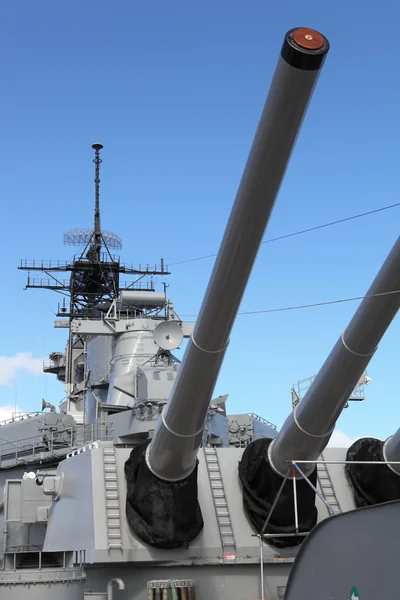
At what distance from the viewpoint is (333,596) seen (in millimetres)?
4285

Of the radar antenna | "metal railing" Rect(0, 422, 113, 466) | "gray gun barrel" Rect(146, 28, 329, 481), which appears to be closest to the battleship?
"gray gun barrel" Rect(146, 28, 329, 481)

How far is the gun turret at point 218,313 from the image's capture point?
470 cm

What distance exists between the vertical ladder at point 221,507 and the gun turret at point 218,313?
401 mm

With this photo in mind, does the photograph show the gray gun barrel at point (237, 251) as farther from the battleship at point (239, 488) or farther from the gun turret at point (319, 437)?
the gun turret at point (319, 437)

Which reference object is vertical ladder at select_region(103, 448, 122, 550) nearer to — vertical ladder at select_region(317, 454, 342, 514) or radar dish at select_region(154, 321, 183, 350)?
vertical ladder at select_region(317, 454, 342, 514)

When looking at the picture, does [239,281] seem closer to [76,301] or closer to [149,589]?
[149,589]

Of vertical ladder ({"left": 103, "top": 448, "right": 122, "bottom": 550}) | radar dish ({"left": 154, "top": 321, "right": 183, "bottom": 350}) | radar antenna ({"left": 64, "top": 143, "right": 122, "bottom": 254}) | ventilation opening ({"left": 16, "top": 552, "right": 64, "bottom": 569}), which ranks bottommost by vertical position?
vertical ladder ({"left": 103, "top": 448, "right": 122, "bottom": 550})

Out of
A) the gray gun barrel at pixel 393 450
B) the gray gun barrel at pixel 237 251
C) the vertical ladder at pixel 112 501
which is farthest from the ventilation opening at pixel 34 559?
the gray gun barrel at pixel 393 450

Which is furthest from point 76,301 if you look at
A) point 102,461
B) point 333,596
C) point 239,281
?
point 333,596

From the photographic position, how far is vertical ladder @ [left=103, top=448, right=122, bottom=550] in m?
7.52

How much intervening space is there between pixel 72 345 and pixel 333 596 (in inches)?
791

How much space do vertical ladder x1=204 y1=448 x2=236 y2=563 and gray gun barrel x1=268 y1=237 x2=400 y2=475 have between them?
3.61ft

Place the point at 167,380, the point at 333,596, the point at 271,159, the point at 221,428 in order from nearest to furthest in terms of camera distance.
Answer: the point at 333,596 → the point at 271,159 → the point at 167,380 → the point at 221,428

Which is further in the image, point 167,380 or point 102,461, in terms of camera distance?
point 167,380
